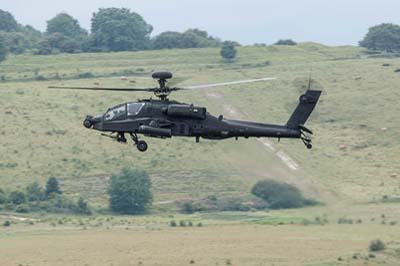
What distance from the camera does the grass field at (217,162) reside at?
285 feet

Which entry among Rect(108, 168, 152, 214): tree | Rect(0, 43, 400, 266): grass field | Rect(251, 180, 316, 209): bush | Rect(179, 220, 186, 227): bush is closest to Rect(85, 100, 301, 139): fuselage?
Rect(0, 43, 400, 266): grass field

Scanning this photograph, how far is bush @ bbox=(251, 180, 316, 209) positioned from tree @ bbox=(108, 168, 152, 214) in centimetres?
2053

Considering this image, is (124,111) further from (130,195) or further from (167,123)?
(130,195)

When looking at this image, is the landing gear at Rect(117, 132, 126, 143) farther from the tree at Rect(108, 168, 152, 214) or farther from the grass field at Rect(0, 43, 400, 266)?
the tree at Rect(108, 168, 152, 214)

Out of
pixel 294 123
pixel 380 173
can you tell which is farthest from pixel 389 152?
pixel 294 123

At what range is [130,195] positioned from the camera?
363 feet

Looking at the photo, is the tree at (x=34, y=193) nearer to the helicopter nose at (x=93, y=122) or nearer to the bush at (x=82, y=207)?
the bush at (x=82, y=207)

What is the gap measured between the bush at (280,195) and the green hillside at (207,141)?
1361 millimetres

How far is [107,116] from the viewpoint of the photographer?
5247cm

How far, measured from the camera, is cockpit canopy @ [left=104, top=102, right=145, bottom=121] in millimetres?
52094

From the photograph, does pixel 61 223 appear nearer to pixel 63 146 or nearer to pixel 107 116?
pixel 63 146

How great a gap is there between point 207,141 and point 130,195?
Result: 31.0ft

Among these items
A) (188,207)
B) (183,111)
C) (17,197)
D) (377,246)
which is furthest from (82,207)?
(183,111)

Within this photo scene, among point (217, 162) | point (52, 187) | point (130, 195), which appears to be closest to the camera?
point (217, 162)
